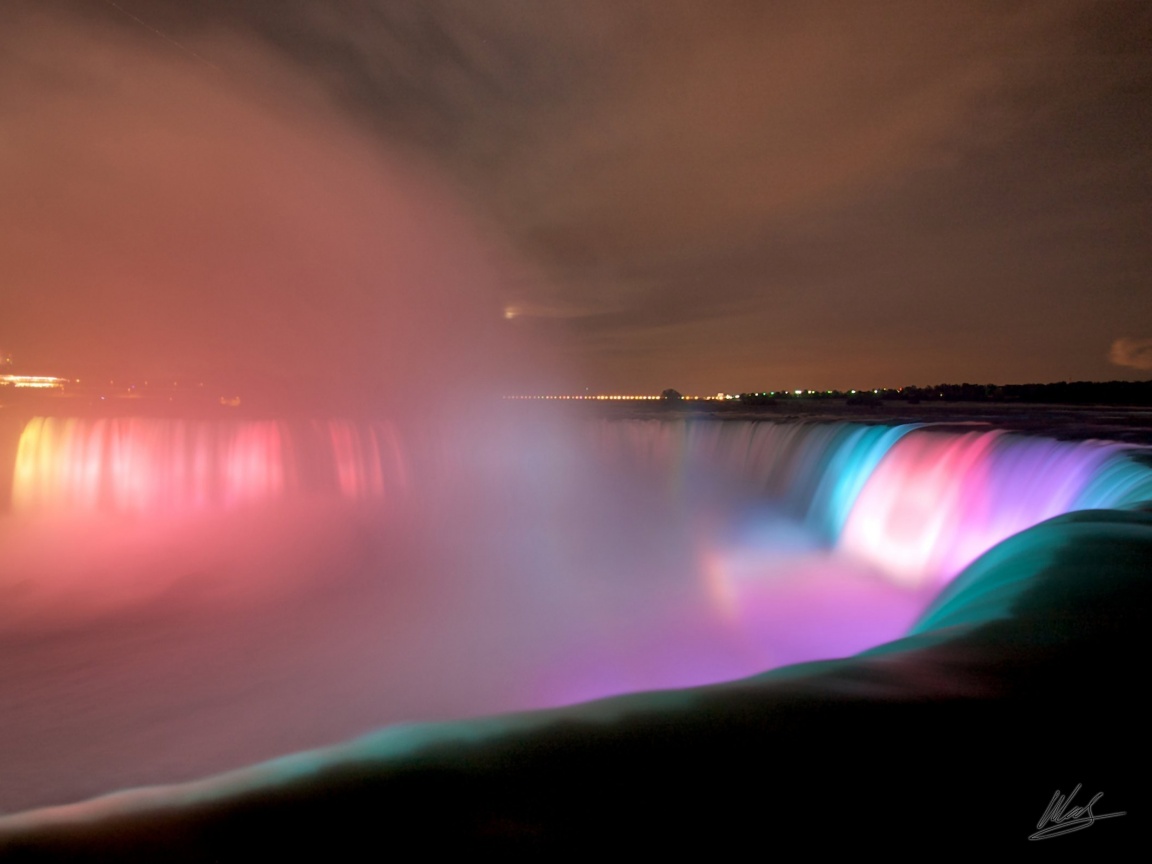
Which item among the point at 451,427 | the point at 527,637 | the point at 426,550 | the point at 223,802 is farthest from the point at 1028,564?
the point at 451,427

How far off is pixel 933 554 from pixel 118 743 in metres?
10.5

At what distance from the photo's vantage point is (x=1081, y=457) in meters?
7.08

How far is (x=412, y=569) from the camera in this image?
1278 cm

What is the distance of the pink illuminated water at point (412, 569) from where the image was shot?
6465 millimetres

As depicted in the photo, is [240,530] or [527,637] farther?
[240,530]

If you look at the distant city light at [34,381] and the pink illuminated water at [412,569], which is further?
the distant city light at [34,381]

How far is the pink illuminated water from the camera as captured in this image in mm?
6465

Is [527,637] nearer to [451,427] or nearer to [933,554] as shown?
[933,554]
